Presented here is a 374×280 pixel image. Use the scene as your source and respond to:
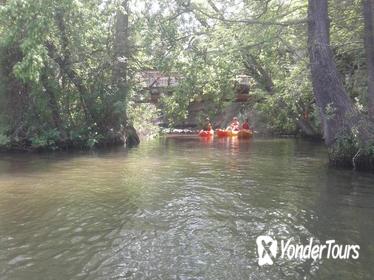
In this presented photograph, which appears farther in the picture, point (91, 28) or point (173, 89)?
point (173, 89)

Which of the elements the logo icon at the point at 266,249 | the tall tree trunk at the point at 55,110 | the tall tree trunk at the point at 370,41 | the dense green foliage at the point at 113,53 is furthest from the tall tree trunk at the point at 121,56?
the logo icon at the point at 266,249

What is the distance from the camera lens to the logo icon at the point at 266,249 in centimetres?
517

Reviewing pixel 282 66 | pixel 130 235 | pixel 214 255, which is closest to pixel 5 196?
pixel 130 235

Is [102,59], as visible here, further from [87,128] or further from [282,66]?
[282,66]

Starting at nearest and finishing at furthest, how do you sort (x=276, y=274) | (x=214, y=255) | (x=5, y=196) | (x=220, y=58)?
(x=276, y=274) < (x=214, y=255) < (x=5, y=196) < (x=220, y=58)

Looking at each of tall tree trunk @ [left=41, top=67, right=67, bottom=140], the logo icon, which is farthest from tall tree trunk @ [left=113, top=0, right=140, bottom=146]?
the logo icon

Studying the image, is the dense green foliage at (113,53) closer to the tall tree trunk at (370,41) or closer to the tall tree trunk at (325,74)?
the tall tree trunk at (325,74)

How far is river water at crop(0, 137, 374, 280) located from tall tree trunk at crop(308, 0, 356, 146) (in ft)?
4.28

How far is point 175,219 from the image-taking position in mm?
6926

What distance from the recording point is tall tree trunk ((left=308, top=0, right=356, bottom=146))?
12.0m

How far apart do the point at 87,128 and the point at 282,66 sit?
28.9 feet

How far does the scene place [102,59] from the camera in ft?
59.1

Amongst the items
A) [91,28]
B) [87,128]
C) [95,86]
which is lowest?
[87,128]

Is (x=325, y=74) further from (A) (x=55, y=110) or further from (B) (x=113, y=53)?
(A) (x=55, y=110)
